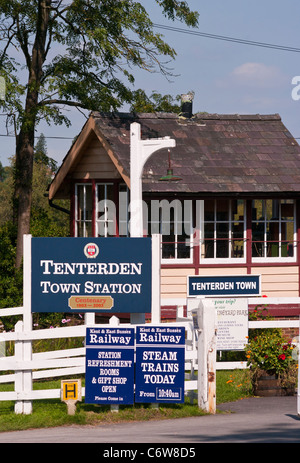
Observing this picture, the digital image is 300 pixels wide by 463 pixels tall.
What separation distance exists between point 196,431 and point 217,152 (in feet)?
36.8

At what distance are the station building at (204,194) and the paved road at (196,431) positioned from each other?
25.6 ft

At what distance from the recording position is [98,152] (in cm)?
2031

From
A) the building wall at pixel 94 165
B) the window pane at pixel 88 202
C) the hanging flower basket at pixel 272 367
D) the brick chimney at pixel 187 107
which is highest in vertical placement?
the brick chimney at pixel 187 107

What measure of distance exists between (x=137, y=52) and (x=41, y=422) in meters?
13.4

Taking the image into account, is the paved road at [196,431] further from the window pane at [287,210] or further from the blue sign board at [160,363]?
the window pane at [287,210]

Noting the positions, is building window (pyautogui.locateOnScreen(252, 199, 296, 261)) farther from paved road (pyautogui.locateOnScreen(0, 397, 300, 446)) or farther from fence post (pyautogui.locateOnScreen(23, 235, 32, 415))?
fence post (pyautogui.locateOnScreen(23, 235, 32, 415))

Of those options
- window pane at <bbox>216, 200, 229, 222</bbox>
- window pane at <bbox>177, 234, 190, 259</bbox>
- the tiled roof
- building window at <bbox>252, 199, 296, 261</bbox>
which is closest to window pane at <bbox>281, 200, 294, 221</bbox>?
building window at <bbox>252, 199, 296, 261</bbox>

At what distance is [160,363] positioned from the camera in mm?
10992

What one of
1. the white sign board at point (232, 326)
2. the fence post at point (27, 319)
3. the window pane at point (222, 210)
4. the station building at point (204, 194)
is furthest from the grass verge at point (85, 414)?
the window pane at point (222, 210)

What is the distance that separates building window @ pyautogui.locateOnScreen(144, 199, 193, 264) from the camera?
A: 18891mm

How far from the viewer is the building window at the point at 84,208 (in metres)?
20.8

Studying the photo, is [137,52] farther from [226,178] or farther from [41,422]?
[41,422]

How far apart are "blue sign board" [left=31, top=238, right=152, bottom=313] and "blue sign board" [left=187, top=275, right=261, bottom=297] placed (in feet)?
16.4

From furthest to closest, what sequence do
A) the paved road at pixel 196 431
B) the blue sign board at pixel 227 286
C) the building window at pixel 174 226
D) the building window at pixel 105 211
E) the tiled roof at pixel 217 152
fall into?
1. the building window at pixel 105 211
2. the building window at pixel 174 226
3. the tiled roof at pixel 217 152
4. the blue sign board at pixel 227 286
5. the paved road at pixel 196 431
